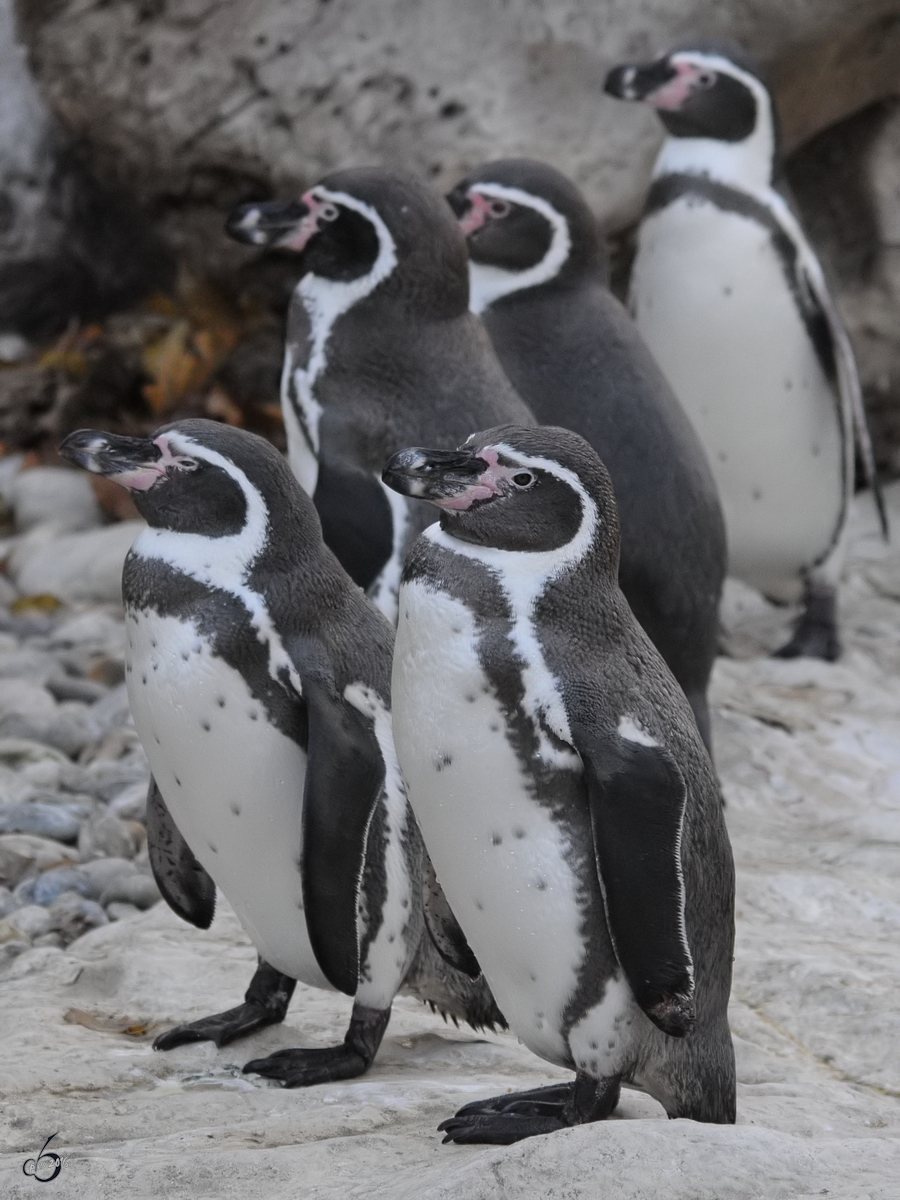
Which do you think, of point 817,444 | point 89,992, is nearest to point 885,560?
point 817,444

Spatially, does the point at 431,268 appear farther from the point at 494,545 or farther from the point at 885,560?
the point at 885,560

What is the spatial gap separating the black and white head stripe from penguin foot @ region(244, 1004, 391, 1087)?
7.27ft

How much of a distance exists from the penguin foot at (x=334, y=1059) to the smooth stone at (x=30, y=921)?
0.98 metres

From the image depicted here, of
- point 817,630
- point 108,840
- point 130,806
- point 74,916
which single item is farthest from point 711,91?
point 74,916

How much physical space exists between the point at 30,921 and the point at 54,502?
3.61 metres

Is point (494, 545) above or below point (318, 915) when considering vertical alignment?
above

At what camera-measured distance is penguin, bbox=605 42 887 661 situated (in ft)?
19.2

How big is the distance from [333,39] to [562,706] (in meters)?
5.04

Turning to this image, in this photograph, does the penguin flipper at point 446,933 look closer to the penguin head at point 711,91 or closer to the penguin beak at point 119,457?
the penguin beak at point 119,457

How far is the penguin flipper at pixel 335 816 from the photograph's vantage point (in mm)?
2695

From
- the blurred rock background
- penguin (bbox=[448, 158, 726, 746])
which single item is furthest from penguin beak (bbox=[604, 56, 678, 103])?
penguin (bbox=[448, 158, 726, 746])

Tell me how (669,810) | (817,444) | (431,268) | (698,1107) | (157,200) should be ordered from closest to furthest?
1. (669,810)
2. (698,1107)
3. (431,268)
4. (817,444)
5. (157,200)

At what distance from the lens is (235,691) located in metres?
2.77
